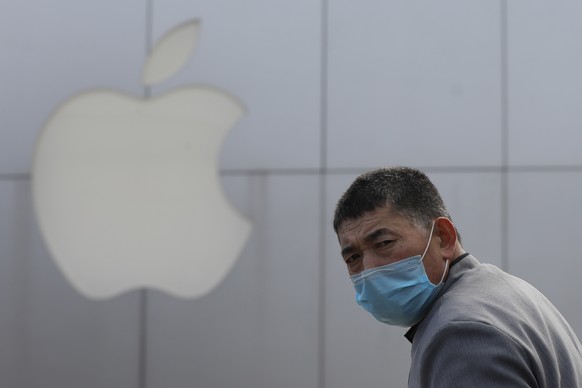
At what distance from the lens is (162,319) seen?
6348mm

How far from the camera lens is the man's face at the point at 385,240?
1943 mm

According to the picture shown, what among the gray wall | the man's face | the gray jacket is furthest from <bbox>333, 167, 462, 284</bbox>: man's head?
the gray wall

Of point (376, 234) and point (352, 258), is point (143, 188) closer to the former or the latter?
point (352, 258)

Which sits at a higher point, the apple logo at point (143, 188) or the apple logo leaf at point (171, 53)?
the apple logo leaf at point (171, 53)

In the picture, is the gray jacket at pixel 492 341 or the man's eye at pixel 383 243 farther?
the man's eye at pixel 383 243

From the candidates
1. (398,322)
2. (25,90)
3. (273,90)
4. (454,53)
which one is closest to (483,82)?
(454,53)

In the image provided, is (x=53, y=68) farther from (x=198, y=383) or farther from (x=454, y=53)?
(x=454, y=53)

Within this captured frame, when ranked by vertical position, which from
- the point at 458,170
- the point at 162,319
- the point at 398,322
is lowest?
the point at 162,319

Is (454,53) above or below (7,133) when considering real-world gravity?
above

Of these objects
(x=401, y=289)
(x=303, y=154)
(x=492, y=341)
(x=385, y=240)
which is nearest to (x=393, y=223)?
(x=385, y=240)

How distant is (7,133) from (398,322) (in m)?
5.16

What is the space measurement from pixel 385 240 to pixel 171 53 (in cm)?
473

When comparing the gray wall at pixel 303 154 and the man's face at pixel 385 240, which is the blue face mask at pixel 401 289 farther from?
the gray wall at pixel 303 154

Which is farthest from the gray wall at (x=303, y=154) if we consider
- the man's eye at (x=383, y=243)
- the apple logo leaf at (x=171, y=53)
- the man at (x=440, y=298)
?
the man's eye at (x=383, y=243)
